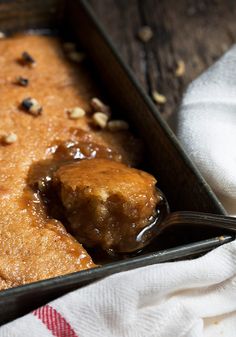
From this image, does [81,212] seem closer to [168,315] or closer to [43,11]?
[168,315]

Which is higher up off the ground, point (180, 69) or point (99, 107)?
point (99, 107)

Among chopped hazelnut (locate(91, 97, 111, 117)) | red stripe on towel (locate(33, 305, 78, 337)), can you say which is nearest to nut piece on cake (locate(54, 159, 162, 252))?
red stripe on towel (locate(33, 305, 78, 337))

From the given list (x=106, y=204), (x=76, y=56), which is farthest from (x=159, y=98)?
(x=106, y=204)

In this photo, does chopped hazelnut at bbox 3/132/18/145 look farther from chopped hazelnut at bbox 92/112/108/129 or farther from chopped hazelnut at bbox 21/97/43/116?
chopped hazelnut at bbox 92/112/108/129

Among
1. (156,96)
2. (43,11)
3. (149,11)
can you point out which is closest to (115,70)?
(156,96)

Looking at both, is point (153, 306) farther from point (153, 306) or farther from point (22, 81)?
point (22, 81)

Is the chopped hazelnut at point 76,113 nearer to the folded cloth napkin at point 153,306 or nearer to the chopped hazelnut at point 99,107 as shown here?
the chopped hazelnut at point 99,107

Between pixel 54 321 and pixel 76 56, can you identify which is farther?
pixel 76 56
